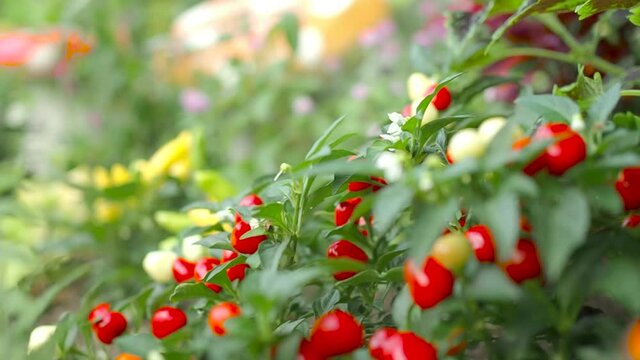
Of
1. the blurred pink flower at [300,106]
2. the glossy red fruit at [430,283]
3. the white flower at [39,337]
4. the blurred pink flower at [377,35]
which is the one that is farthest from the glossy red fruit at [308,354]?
the blurred pink flower at [377,35]

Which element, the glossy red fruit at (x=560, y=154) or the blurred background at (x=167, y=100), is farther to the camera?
the blurred background at (x=167, y=100)

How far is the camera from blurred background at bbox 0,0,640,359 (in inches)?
47.8

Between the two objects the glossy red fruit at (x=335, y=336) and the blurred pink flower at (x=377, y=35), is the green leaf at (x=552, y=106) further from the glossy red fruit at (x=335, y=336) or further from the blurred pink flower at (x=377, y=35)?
the blurred pink flower at (x=377, y=35)

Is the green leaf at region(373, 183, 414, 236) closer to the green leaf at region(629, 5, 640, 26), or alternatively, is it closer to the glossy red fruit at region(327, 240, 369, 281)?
the glossy red fruit at region(327, 240, 369, 281)

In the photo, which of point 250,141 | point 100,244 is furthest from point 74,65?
point 100,244

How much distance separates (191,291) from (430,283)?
9.7 inches

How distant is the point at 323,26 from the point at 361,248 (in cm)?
148

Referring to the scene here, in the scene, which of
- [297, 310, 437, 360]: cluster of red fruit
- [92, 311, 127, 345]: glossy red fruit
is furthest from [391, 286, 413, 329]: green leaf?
[92, 311, 127, 345]: glossy red fruit

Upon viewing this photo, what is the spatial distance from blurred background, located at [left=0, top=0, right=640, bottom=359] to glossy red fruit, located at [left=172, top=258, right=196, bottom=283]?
0.73 ft

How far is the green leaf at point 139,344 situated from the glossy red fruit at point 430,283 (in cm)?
26

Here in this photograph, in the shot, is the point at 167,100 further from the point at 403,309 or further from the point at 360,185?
the point at 403,309

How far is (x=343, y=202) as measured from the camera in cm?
70

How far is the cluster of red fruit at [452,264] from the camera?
51 cm

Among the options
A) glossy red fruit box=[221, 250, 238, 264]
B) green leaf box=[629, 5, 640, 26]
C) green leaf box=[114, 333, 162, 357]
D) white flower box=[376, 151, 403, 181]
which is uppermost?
white flower box=[376, 151, 403, 181]
